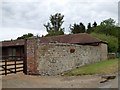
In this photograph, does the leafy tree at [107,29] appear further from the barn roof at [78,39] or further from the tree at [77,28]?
the barn roof at [78,39]

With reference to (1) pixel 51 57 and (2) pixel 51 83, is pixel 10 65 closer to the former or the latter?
(1) pixel 51 57

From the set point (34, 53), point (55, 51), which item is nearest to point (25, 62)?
point (34, 53)

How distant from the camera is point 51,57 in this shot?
21.3m

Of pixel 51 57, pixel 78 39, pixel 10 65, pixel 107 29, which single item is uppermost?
pixel 107 29

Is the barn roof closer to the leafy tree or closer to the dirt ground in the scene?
the leafy tree

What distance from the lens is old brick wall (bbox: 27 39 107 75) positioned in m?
20.1

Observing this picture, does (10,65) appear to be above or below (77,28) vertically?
below

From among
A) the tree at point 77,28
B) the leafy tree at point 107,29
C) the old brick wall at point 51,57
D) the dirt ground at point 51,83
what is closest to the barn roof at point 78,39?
the old brick wall at point 51,57

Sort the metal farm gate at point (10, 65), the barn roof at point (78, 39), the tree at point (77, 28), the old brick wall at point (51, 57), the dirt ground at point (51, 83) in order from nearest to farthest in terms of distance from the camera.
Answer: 1. the dirt ground at point (51, 83)
2. the metal farm gate at point (10, 65)
3. the old brick wall at point (51, 57)
4. the barn roof at point (78, 39)
5. the tree at point (77, 28)

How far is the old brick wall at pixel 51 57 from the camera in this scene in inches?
791

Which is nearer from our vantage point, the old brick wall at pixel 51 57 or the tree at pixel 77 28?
the old brick wall at pixel 51 57

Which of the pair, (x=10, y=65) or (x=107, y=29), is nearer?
(x=10, y=65)

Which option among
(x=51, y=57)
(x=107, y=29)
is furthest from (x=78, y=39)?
(x=107, y=29)

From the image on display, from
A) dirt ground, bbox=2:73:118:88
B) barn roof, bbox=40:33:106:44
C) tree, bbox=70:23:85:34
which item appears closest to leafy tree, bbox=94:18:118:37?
tree, bbox=70:23:85:34
